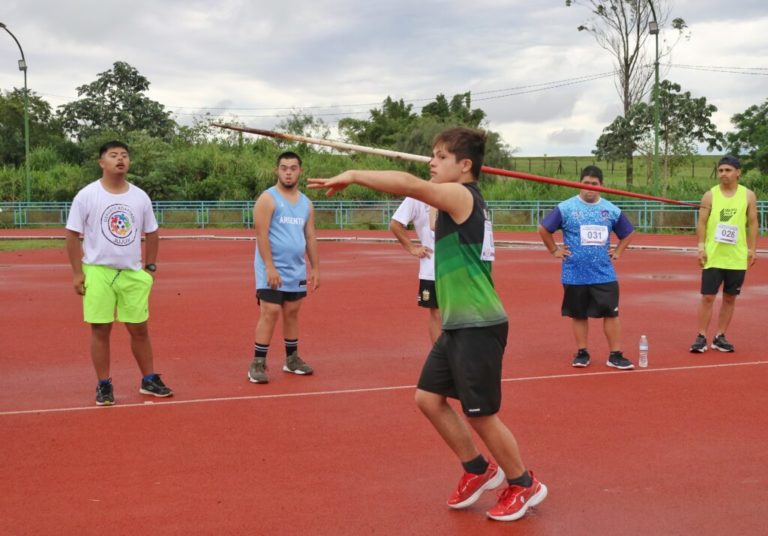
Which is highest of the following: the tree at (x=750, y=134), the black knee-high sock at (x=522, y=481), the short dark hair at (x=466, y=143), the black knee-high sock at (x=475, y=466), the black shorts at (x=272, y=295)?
the tree at (x=750, y=134)

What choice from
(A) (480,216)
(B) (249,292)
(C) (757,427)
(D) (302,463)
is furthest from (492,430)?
(B) (249,292)

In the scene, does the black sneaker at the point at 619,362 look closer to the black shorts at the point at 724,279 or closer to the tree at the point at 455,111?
the black shorts at the point at 724,279

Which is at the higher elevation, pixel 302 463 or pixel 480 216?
pixel 480 216

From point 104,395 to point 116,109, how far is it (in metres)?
72.5

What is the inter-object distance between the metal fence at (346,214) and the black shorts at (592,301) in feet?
85.8

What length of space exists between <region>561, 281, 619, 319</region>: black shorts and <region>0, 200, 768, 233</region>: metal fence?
26.1m

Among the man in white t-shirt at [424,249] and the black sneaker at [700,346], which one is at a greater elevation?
the man in white t-shirt at [424,249]

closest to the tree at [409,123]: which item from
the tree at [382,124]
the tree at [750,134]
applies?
the tree at [382,124]

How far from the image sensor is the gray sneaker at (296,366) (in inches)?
330

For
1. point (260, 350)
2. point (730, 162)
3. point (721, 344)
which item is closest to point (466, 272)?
Result: point (260, 350)

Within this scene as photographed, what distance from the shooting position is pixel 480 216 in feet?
14.6

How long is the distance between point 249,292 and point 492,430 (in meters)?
11.5

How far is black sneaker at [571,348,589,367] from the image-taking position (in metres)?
8.65

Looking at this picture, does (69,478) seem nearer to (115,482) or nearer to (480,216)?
(115,482)
